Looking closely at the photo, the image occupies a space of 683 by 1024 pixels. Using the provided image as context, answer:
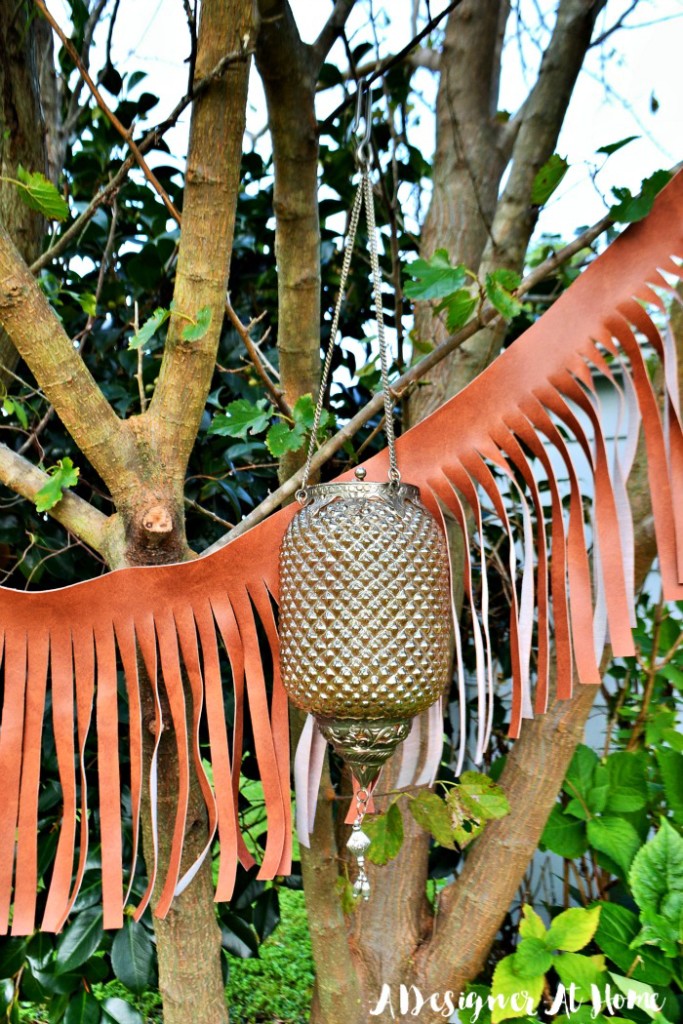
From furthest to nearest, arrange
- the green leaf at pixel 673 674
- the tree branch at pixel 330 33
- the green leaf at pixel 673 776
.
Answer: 1. the green leaf at pixel 673 674
2. the green leaf at pixel 673 776
3. the tree branch at pixel 330 33

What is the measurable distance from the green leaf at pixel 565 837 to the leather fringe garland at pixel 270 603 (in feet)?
2.25

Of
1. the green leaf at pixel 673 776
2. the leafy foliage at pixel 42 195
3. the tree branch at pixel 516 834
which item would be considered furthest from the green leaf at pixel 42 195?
the green leaf at pixel 673 776

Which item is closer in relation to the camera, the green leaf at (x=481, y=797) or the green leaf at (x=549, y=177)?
the green leaf at (x=549, y=177)

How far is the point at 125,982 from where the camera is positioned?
3.92 ft

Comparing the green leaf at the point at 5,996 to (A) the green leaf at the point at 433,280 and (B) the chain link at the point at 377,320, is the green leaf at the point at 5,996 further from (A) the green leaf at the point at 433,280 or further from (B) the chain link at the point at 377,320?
(A) the green leaf at the point at 433,280

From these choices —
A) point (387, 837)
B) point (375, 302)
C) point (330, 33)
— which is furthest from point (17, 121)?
point (387, 837)

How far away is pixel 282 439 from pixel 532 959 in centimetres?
87

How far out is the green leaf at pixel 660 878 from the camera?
47.3 inches

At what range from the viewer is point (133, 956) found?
1209 mm

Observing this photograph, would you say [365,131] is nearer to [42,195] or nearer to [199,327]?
[199,327]

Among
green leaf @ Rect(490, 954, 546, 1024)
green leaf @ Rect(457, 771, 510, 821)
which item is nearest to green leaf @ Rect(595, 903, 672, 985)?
green leaf @ Rect(490, 954, 546, 1024)

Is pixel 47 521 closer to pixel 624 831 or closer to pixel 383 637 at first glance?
pixel 383 637

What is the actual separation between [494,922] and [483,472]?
82 centimetres

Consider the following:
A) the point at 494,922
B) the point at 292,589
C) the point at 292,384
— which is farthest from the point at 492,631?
the point at 292,589
